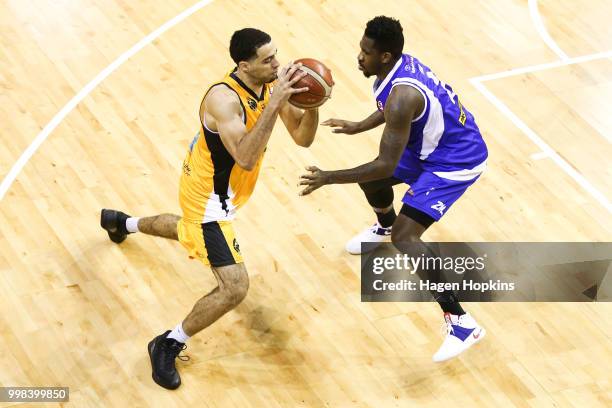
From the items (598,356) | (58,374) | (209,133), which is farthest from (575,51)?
(58,374)

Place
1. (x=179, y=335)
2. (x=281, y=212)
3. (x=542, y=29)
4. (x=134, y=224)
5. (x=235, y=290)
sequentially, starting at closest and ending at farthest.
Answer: (x=235, y=290)
(x=179, y=335)
(x=134, y=224)
(x=281, y=212)
(x=542, y=29)

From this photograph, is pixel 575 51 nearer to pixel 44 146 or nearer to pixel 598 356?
pixel 598 356

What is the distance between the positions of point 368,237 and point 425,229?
38.4 inches

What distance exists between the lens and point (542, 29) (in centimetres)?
1025

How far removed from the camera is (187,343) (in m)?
6.96

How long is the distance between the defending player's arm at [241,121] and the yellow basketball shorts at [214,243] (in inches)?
26.7

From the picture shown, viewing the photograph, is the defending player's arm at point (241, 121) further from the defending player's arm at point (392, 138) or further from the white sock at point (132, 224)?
the white sock at point (132, 224)

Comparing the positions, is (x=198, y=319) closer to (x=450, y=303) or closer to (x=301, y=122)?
(x=301, y=122)

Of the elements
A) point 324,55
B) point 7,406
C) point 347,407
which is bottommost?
point 7,406

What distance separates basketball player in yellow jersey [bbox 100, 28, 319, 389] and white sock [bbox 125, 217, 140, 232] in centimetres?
64

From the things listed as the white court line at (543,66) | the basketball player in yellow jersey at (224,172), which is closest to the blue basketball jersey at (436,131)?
the basketball player in yellow jersey at (224,172)

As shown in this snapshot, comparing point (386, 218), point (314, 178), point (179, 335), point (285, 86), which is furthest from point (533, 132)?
point (179, 335)

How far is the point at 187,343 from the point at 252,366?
0.49 metres

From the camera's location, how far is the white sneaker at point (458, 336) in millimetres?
6863
